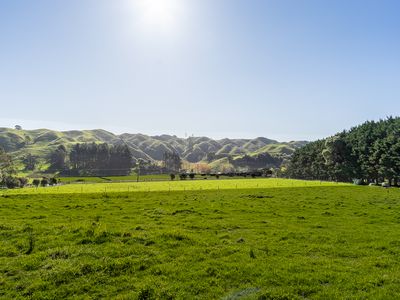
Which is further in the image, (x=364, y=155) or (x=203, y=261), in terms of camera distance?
(x=364, y=155)

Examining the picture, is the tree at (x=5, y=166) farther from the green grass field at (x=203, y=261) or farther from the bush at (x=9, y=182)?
the green grass field at (x=203, y=261)

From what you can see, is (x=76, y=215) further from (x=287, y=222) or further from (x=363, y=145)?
(x=363, y=145)

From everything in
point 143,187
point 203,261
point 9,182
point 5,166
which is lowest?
point 9,182

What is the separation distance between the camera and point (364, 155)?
13962 cm

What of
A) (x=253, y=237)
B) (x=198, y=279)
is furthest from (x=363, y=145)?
(x=198, y=279)

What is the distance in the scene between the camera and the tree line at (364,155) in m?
122

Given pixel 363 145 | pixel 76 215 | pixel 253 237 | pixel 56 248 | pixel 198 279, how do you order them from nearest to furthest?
1. pixel 198 279
2. pixel 56 248
3. pixel 253 237
4. pixel 76 215
5. pixel 363 145

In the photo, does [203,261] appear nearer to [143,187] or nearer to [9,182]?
[143,187]

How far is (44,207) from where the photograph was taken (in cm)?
4512

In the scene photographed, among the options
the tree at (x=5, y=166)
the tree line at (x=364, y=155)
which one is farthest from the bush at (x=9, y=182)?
the tree line at (x=364, y=155)

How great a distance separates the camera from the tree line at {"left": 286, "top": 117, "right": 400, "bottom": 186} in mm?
121500

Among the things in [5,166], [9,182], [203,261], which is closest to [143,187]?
[203,261]

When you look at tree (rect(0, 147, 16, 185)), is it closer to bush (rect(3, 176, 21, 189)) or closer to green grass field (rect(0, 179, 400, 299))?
bush (rect(3, 176, 21, 189))

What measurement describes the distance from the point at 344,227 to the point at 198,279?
803 inches
